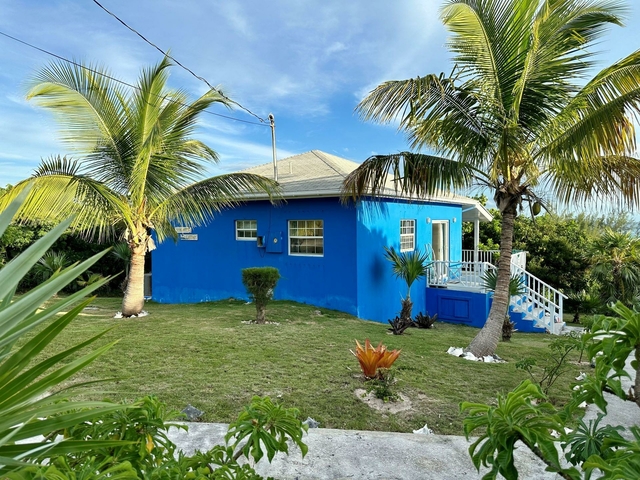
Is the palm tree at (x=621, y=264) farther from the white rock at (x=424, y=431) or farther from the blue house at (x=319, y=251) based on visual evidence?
the white rock at (x=424, y=431)

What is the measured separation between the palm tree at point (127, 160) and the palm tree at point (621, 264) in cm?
1274

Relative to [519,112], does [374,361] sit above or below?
below

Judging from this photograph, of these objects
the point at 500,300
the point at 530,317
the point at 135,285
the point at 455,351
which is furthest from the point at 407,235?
the point at 135,285

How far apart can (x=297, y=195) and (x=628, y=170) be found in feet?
25.2

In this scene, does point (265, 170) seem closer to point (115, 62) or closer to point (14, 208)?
point (115, 62)

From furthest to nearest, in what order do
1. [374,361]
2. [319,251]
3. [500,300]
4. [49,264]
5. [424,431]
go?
[49,264], [319,251], [500,300], [374,361], [424,431]

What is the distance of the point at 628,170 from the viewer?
7.37m

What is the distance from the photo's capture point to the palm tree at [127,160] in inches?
343

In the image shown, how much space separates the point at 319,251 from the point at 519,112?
6670 millimetres

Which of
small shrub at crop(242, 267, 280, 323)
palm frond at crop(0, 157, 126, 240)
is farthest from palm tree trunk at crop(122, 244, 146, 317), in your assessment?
small shrub at crop(242, 267, 280, 323)

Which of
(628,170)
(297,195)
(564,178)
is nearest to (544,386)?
(564,178)

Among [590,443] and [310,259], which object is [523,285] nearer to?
[310,259]

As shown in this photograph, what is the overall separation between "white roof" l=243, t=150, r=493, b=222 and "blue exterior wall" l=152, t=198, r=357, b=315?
50 centimetres

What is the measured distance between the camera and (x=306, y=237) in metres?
12.5
